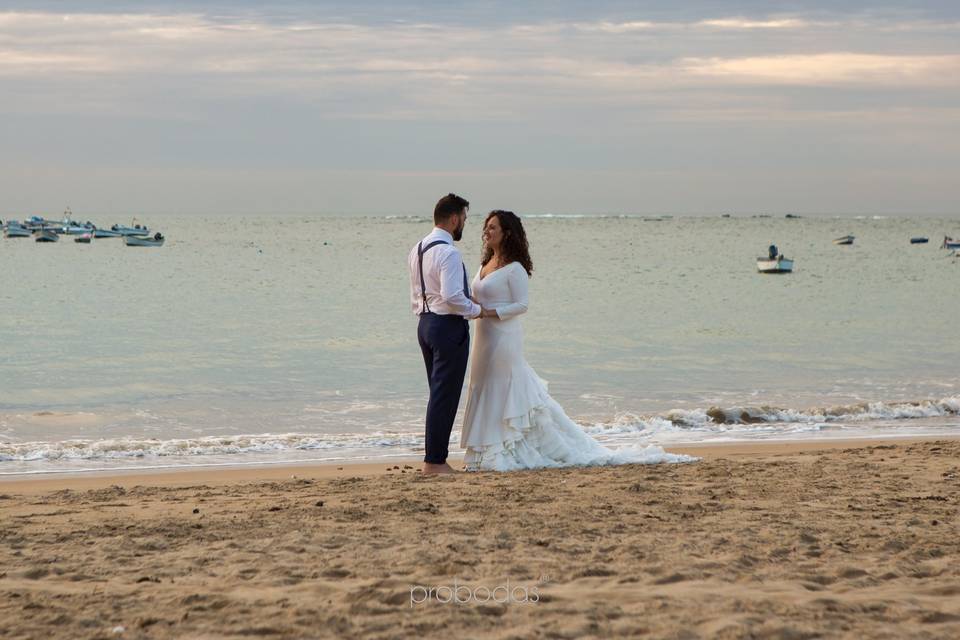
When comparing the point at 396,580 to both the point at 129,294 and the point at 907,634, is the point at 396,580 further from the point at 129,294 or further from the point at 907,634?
the point at 129,294

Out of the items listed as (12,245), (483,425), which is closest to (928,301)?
(483,425)

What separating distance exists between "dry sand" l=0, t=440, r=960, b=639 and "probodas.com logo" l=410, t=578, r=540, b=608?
2 centimetres

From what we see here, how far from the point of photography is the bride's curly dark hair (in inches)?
338

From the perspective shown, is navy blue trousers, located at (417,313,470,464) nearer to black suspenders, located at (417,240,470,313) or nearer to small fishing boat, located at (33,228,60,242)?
black suspenders, located at (417,240,470,313)

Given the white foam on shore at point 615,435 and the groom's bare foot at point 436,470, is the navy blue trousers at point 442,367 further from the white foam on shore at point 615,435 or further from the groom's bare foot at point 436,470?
the white foam on shore at point 615,435

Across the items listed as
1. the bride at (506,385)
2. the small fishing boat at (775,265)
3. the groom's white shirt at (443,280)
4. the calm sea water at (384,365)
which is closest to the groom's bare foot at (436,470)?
the bride at (506,385)

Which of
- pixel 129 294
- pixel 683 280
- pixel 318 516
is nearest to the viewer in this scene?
pixel 318 516

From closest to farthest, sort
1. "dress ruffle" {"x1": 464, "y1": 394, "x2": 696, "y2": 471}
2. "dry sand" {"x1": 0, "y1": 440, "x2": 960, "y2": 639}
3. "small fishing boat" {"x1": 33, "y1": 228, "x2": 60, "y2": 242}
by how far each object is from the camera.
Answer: "dry sand" {"x1": 0, "y1": 440, "x2": 960, "y2": 639}
"dress ruffle" {"x1": 464, "y1": 394, "x2": 696, "y2": 471}
"small fishing boat" {"x1": 33, "y1": 228, "x2": 60, "y2": 242}

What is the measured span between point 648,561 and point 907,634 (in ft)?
4.69

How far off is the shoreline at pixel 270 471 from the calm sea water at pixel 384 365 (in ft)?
1.43

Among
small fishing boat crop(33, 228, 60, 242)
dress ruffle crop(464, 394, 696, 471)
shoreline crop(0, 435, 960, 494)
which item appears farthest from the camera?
small fishing boat crop(33, 228, 60, 242)

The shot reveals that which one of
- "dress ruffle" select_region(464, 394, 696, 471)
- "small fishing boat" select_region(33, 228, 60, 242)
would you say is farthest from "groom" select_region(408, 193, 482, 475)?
"small fishing boat" select_region(33, 228, 60, 242)

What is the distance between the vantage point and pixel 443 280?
820 cm

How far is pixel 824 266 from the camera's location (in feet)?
201
